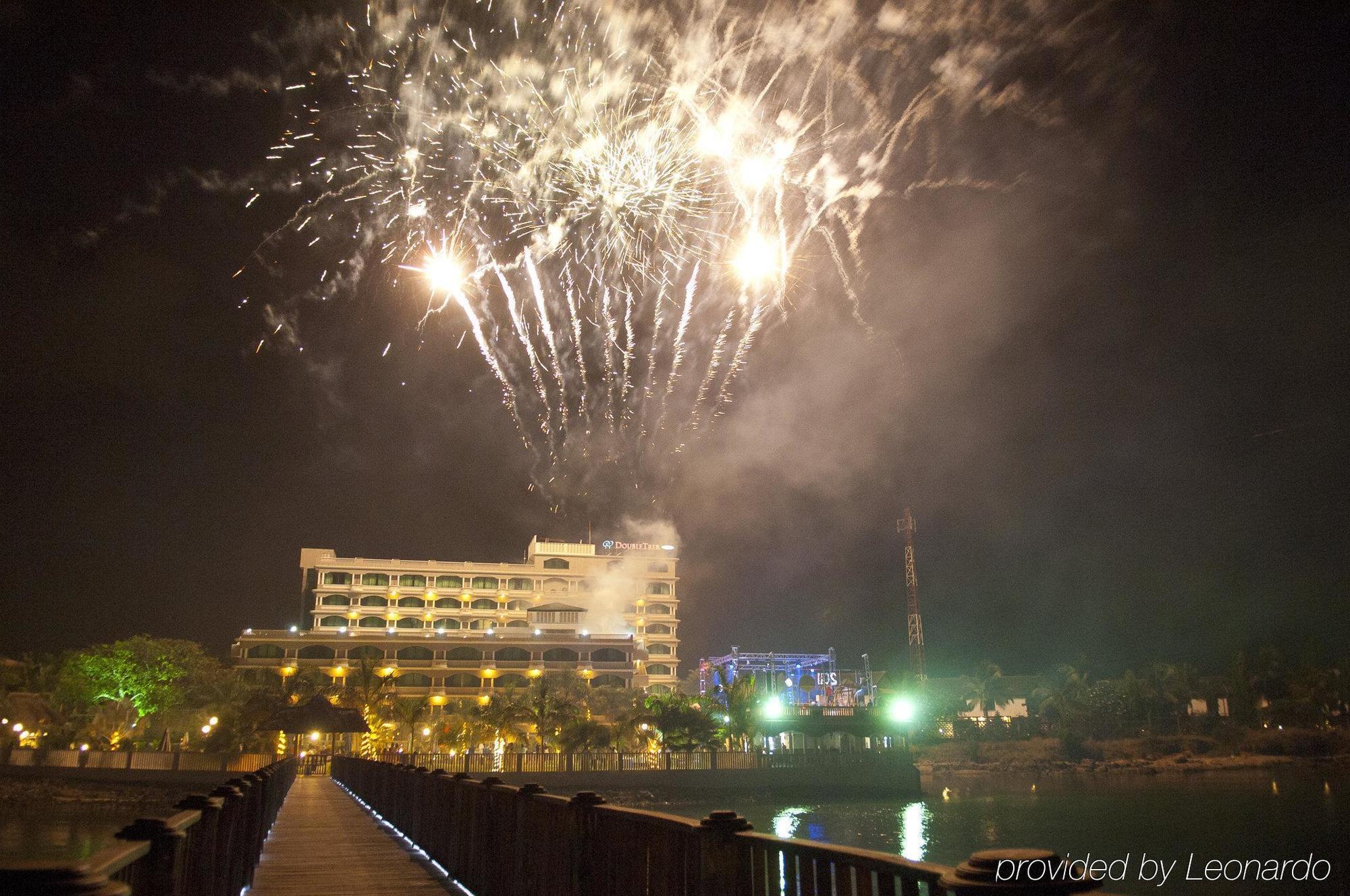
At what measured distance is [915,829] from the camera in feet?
167

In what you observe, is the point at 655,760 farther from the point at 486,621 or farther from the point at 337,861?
the point at 337,861

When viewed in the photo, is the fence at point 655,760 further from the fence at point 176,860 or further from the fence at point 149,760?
the fence at point 176,860

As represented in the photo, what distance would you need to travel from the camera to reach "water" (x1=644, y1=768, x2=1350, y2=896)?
41.8 m

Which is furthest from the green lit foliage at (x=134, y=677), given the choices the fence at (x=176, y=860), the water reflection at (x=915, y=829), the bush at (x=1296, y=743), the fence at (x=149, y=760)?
the bush at (x=1296, y=743)

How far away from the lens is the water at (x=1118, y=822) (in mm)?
41750

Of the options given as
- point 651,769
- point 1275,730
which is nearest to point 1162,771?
point 1275,730

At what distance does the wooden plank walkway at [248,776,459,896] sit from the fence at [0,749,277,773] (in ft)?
99.4

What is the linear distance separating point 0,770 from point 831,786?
49.2m

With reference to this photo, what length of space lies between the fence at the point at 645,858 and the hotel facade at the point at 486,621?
67430 millimetres

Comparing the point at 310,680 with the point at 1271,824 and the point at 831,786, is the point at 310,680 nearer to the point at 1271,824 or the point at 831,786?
A: the point at 831,786

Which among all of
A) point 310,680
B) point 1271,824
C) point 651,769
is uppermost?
point 310,680

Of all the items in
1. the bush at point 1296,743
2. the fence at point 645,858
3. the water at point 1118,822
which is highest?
the fence at point 645,858

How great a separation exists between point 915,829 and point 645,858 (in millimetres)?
49559

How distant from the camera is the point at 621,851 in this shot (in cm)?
648
